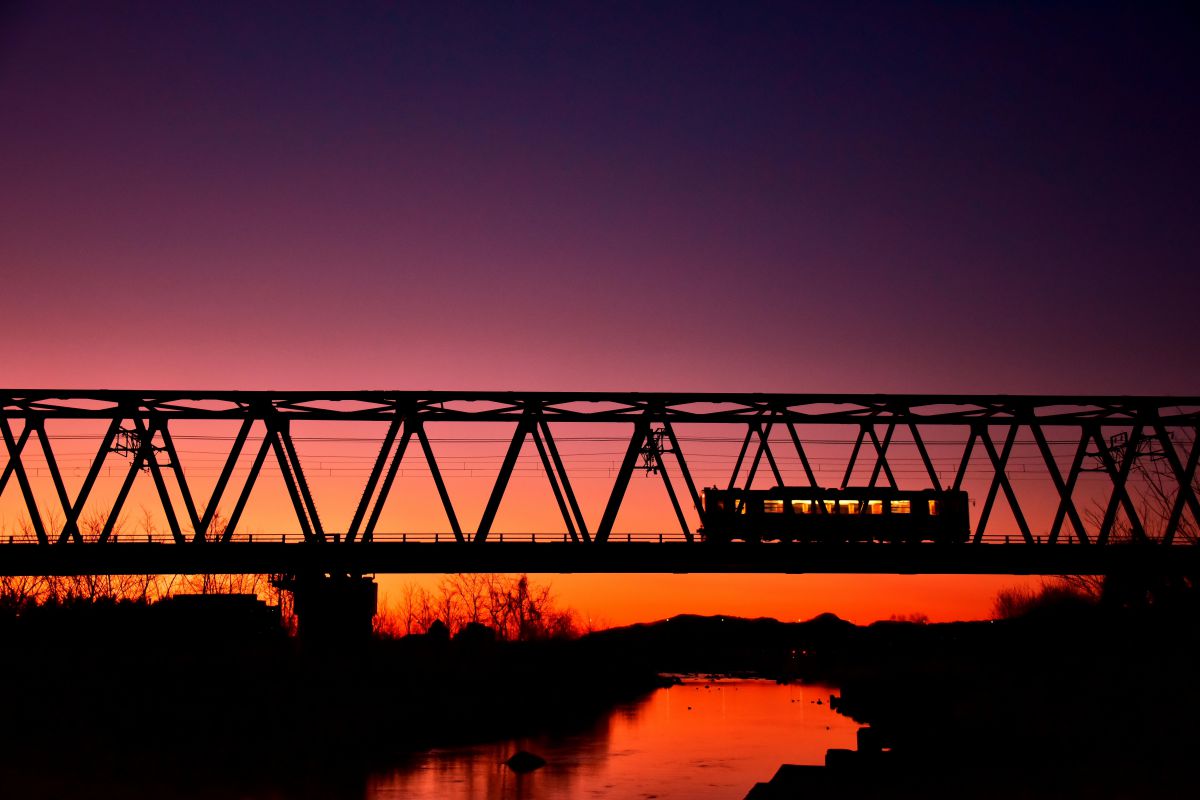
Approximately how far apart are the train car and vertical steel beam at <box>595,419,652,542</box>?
432 inches

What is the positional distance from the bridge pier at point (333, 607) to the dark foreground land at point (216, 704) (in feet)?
1.84

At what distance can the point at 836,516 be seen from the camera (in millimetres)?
59375

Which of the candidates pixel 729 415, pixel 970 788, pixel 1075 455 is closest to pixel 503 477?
pixel 729 415

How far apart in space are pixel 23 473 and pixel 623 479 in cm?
2370

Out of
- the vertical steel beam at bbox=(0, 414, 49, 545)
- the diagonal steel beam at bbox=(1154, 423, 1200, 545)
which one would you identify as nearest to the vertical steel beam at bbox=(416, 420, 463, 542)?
the vertical steel beam at bbox=(0, 414, 49, 545)

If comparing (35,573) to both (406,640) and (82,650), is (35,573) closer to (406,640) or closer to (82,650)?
(82,650)

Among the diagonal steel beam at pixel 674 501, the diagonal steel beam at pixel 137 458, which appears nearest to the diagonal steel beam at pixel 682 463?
the diagonal steel beam at pixel 674 501

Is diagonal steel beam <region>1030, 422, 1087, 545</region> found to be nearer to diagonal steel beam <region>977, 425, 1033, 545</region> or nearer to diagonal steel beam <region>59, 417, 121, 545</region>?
diagonal steel beam <region>977, 425, 1033, 545</region>

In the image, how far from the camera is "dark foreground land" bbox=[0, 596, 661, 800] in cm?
4353

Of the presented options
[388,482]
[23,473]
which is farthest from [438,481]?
[23,473]

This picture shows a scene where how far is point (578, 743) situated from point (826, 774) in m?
30.7

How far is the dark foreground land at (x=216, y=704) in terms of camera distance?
4353 centimetres

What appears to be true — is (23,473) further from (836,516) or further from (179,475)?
(836,516)

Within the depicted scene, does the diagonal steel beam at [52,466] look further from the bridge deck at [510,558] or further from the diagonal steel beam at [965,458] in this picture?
the diagonal steel beam at [965,458]
